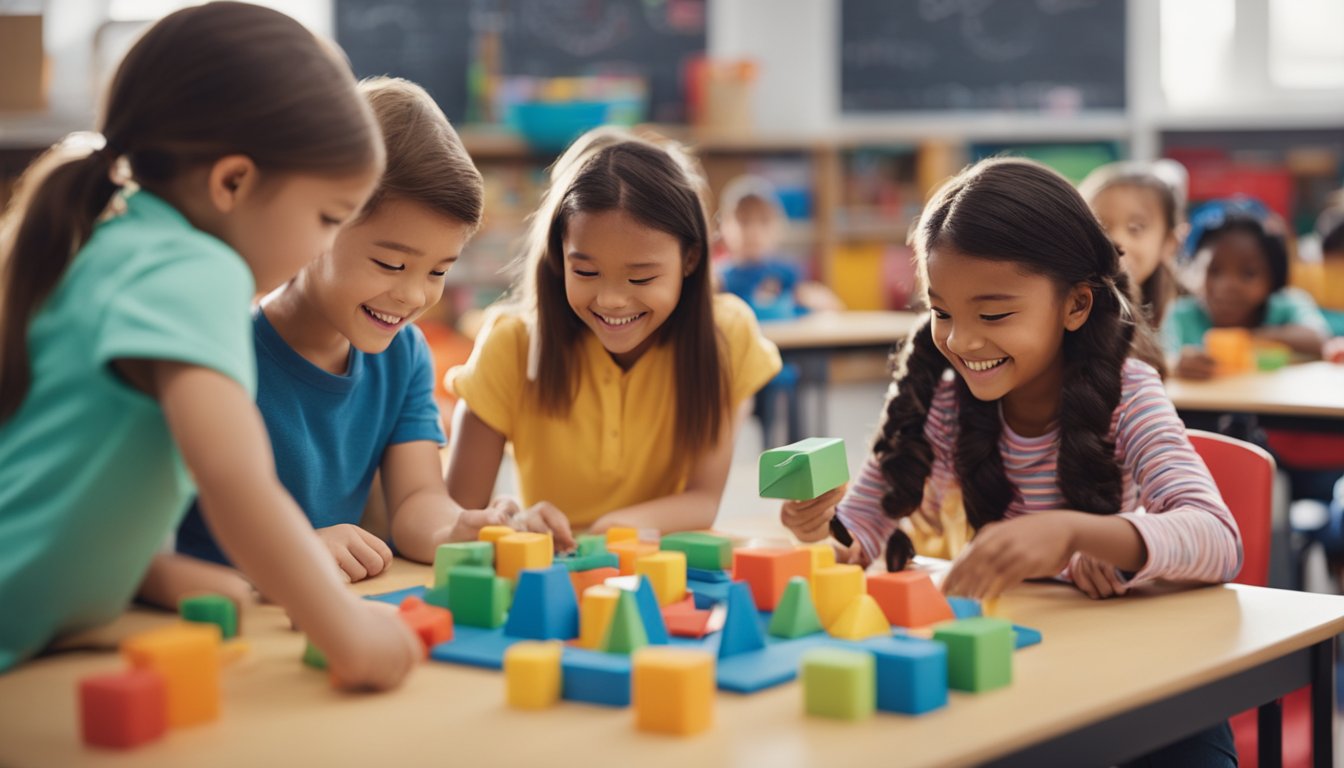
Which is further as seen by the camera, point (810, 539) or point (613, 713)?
point (810, 539)

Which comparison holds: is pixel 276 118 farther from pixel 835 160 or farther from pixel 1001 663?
pixel 835 160

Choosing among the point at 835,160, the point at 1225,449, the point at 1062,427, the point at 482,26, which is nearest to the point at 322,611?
the point at 1062,427

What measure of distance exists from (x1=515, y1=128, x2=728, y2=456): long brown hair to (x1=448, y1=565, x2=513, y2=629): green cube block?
81 cm

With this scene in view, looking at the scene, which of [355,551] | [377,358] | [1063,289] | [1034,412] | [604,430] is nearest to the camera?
[355,551]

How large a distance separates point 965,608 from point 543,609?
0.40 meters

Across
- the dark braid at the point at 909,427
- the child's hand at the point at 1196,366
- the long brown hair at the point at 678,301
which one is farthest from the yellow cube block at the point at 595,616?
the child's hand at the point at 1196,366

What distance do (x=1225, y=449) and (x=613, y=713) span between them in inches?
42.5

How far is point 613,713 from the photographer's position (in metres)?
1.05

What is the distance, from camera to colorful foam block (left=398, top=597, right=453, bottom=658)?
3.95ft

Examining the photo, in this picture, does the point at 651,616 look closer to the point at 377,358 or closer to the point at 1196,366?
the point at 377,358

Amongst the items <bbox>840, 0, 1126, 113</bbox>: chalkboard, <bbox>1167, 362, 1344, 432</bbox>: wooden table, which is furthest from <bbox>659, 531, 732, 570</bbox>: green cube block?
<bbox>840, 0, 1126, 113</bbox>: chalkboard

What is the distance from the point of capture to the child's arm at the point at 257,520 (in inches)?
40.4

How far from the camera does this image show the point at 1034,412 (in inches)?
70.7

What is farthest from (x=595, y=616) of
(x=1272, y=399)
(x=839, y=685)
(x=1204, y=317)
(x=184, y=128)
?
(x=1204, y=317)
